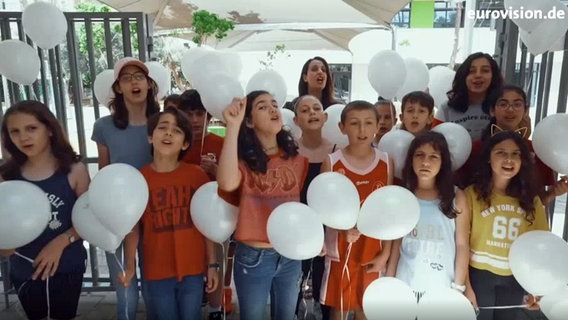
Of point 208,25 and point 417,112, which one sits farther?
point 208,25

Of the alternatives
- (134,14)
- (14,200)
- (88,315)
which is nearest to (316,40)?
(134,14)

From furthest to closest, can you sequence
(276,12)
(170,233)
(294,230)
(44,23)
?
(276,12), (44,23), (170,233), (294,230)

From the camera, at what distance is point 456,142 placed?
6.41ft

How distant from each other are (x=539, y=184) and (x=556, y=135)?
0.23 metres

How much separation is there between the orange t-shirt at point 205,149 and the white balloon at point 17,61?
3.66ft

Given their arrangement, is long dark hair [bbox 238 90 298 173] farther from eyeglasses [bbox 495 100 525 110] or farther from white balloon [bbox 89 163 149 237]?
eyeglasses [bbox 495 100 525 110]

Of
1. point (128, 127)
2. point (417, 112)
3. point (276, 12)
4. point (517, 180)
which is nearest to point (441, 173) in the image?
point (517, 180)

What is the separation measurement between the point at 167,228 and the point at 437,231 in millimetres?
1118

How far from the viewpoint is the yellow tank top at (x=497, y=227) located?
1778 millimetres

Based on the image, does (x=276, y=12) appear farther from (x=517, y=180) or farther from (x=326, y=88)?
(x=517, y=180)

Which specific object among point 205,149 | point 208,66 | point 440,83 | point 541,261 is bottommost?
point 541,261

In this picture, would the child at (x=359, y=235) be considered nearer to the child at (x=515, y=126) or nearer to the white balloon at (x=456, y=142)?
the white balloon at (x=456, y=142)

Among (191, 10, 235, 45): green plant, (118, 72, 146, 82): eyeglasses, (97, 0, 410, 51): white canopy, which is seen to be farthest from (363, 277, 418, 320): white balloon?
(97, 0, 410, 51): white canopy

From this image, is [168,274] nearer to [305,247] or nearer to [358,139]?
[305,247]
